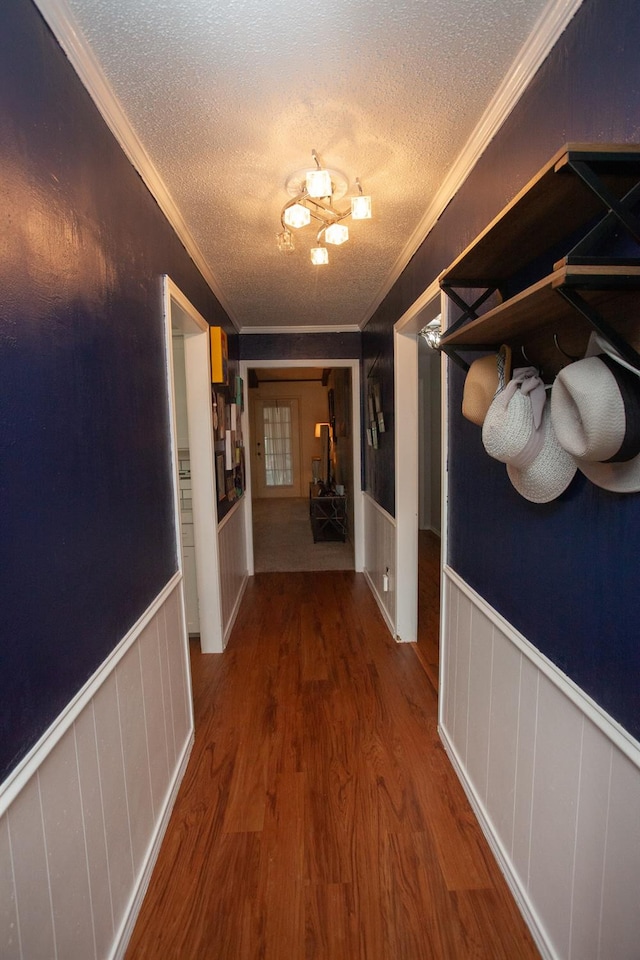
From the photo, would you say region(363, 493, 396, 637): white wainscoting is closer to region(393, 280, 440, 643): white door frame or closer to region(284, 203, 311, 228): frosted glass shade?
region(393, 280, 440, 643): white door frame

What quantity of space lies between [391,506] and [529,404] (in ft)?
6.26

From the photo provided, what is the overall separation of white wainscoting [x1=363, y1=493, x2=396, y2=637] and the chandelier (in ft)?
5.63

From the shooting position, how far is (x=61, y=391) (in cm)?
96

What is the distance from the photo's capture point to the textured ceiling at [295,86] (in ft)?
3.25

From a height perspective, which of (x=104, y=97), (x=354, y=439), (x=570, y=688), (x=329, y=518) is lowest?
(x=329, y=518)

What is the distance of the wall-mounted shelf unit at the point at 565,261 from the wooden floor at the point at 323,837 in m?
1.53

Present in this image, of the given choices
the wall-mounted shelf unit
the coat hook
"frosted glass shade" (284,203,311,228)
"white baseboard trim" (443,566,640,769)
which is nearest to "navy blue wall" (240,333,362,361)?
"frosted glass shade" (284,203,311,228)

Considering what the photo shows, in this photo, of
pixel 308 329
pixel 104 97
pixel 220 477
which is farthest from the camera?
pixel 308 329

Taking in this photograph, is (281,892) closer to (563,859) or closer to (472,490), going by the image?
(563,859)

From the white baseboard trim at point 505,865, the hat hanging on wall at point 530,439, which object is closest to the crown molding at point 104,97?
the hat hanging on wall at point 530,439

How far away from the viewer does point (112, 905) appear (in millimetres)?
1124

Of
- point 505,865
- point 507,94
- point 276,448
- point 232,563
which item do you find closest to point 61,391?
point 507,94

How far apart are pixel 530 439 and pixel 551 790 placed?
2.85ft

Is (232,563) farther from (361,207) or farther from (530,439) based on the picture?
(530,439)
